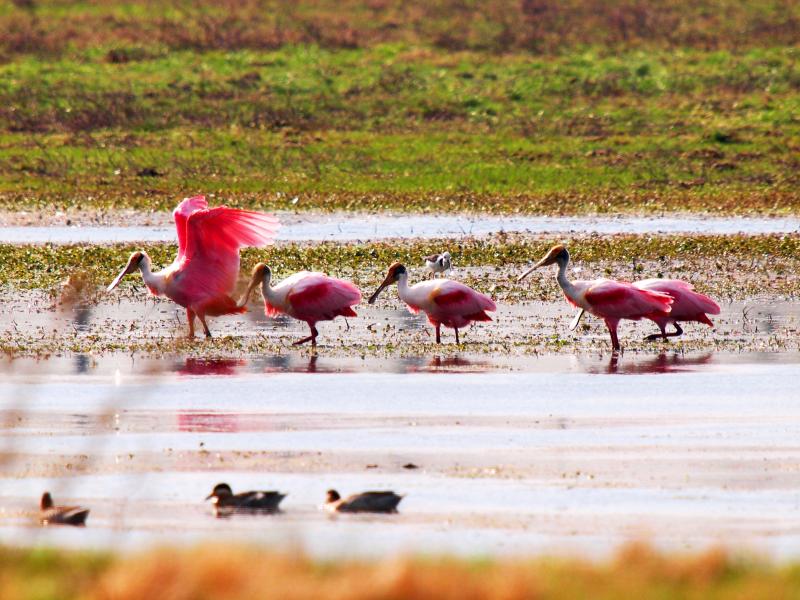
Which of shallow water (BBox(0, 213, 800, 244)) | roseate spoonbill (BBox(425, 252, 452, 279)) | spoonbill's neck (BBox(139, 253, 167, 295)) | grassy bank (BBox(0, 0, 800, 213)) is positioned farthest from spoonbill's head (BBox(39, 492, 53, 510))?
grassy bank (BBox(0, 0, 800, 213))

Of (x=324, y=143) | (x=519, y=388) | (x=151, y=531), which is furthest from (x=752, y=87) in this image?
(x=151, y=531)

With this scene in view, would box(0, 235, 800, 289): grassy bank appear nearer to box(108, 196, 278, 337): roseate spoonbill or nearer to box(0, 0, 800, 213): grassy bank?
box(108, 196, 278, 337): roseate spoonbill

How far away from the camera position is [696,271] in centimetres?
1888

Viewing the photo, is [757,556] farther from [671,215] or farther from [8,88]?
[8,88]

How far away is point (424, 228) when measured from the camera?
75.7ft

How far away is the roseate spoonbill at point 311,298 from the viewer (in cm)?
1495

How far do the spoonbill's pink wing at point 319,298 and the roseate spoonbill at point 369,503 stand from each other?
6433 millimetres

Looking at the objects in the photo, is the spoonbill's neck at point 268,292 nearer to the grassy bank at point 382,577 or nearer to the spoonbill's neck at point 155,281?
the spoonbill's neck at point 155,281

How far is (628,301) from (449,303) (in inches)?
57.3

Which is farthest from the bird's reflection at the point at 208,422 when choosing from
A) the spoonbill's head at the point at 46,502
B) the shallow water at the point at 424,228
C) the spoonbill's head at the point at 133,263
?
the shallow water at the point at 424,228

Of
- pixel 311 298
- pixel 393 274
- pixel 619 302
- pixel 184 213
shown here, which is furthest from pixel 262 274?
pixel 619 302

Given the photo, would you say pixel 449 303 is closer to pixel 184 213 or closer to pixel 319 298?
pixel 319 298

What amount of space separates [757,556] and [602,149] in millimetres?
21360

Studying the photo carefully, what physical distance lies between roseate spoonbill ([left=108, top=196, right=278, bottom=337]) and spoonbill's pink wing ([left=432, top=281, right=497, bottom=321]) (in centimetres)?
165
